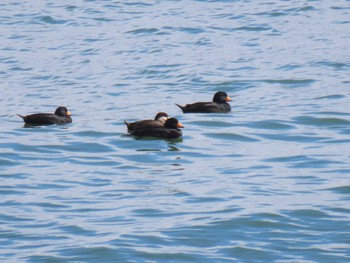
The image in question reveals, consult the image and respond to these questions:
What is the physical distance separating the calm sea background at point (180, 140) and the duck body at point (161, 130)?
0.23 meters

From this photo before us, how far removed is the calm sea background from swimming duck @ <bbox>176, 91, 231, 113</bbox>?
6.0 inches

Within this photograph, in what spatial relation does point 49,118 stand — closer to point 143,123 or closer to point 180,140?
point 143,123

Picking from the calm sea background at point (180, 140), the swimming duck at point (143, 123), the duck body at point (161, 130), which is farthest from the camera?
the swimming duck at point (143, 123)

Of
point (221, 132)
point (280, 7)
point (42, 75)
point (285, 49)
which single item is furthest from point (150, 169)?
point (280, 7)

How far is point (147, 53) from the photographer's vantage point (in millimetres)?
28594

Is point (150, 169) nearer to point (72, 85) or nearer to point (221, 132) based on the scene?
point (221, 132)

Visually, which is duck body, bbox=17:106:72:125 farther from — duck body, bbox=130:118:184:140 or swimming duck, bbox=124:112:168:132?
duck body, bbox=130:118:184:140

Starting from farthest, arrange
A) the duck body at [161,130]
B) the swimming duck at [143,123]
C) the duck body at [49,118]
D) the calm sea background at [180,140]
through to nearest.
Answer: the duck body at [49,118], the swimming duck at [143,123], the duck body at [161,130], the calm sea background at [180,140]

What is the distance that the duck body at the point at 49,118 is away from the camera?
2069 centimetres

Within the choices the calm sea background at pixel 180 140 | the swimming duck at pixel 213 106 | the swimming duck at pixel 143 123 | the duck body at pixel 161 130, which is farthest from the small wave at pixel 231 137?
the swimming duck at pixel 213 106

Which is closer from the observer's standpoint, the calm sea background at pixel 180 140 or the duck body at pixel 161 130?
the calm sea background at pixel 180 140

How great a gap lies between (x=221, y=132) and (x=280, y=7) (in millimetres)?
14273

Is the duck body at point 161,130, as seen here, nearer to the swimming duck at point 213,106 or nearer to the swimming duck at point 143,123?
the swimming duck at point 143,123

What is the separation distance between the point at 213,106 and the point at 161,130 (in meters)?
2.35
